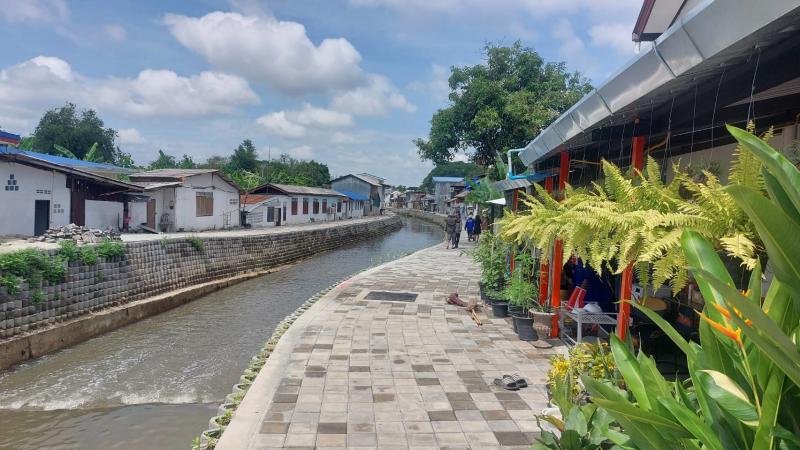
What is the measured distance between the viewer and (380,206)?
6019 centimetres

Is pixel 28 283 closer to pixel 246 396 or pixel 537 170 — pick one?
pixel 246 396

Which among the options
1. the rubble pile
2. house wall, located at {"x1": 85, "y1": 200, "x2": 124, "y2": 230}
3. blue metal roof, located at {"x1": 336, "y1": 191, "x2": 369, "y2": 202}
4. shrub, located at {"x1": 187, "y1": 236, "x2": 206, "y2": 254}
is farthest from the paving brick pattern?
blue metal roof, located at {"x1": 336, "y1": 191, "x2": 369, "y2": 202}

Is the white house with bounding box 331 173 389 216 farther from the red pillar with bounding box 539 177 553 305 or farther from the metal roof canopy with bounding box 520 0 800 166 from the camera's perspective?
the metal roof canopy with bounding box 520 0 800 166

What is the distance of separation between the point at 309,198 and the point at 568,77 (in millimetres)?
20782

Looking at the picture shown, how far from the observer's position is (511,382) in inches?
203

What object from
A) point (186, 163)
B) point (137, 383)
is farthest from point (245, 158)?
point (137, 383)

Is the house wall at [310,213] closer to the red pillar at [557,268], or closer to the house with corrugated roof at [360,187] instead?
the house with corrugated roof at [360,187]

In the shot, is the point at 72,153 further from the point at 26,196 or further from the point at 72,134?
the point at 26,196

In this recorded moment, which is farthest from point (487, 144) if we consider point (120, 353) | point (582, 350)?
point (582, 350)

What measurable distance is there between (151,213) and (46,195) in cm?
528

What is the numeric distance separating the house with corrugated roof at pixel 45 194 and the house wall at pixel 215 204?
3.38m

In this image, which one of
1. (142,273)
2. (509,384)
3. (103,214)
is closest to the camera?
(509,384)

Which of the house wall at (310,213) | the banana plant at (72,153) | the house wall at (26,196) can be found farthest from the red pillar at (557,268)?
the banana plant at (72,153)

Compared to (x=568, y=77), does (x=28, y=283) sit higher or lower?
lower
